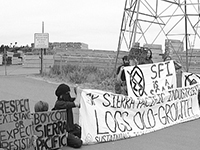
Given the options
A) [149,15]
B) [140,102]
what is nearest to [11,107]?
[140,102]

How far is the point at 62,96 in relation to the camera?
6008 millimetres

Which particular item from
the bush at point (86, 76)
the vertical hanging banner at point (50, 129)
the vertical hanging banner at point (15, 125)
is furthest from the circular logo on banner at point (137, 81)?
the bush at point (86, 76)

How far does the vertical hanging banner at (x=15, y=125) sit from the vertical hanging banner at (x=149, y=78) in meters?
3.01

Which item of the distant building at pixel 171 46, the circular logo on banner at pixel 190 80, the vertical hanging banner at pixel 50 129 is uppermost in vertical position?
the distant building at pixel 171 46

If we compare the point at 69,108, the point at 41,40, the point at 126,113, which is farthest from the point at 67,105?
the point at 41,40

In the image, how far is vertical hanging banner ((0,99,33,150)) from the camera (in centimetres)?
502

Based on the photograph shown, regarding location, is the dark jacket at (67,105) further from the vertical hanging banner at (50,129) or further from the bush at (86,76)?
the bush at (86,76)

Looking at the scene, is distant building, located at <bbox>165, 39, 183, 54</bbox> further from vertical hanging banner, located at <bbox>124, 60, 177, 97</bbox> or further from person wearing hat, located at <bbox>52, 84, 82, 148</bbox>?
person wearing hat, located at <bbox>52, 84, 82, 148</bbox>

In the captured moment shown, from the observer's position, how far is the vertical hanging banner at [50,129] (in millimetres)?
5297

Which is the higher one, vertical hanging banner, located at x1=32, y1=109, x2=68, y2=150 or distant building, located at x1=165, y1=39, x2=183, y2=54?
distant building, located at x1=165, y1=39, x2=183, y2=54

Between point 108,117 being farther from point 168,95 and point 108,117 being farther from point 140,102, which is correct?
point 168,95

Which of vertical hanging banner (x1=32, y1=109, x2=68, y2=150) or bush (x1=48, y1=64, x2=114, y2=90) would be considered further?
bush (x1=48, y1=64, x2=114, y2=90)

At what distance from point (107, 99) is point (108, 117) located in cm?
37

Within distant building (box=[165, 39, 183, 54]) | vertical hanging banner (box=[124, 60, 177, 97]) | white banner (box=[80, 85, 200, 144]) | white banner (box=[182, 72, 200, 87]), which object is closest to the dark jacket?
white banner (box=[80, 85, 200, 144])
